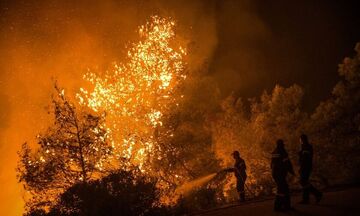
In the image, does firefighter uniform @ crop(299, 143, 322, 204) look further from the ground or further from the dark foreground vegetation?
the dark foreground vegetation

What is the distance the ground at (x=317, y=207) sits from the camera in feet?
37.6

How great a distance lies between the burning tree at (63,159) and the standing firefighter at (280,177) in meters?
9.11

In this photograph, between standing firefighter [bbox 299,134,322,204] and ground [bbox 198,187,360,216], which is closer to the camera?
ground [bbox 198,187,360,216]

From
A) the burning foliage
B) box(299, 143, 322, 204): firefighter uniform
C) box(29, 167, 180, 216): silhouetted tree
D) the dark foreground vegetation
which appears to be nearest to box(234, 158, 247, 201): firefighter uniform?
the dark foreground vegetation

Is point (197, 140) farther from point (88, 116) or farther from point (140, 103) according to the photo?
point (88, 116)

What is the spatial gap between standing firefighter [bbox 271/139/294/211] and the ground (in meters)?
0.29

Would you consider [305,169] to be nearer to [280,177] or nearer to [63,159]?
[280,177]

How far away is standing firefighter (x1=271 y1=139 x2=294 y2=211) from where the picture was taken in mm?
12125

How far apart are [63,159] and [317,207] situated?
11.8 m

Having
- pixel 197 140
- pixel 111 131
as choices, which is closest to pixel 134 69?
pixel 111 131

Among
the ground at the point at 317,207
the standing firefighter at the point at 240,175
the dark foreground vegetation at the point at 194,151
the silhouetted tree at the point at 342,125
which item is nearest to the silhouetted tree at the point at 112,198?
the dark foreground vegetation at the point at 194,151

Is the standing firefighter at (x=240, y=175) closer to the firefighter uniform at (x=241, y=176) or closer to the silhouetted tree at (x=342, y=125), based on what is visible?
the firefighter uniform at (x=241, y=176)

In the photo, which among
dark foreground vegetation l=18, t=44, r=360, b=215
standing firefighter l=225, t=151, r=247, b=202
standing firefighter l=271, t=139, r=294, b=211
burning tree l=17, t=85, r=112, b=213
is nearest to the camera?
standing firefighter l=271, t=139, r=294, b=211

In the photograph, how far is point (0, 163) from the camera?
5388 centimetres
